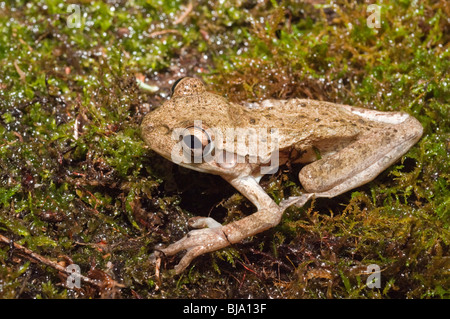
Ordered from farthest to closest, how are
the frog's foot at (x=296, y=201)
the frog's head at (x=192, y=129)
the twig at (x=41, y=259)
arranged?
1. the frog's foot at (x=296, y=201)
2. the frog's head at (x=192, y=129)
3. the twig at (x=41, y=259)

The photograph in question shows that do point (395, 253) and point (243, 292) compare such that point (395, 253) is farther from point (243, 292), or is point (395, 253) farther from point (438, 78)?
point (438, 78)

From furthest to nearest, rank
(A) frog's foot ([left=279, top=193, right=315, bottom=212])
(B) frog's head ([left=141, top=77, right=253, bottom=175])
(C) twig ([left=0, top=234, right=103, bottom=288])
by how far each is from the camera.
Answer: (A) frog's foot ([left=279, top=193, right=315, bottom=212]) < (B) frog's head ([left=141, top=77, right=253, bottom=175]) < (C) twig ([left=0, top=234, right=103, bottom=288])

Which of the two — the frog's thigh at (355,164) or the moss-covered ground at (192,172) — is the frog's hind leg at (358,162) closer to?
the frog's thigh at (355,164)

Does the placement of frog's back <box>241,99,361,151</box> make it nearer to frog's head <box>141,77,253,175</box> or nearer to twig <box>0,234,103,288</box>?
frog's head <box>141,77,253,175</box>

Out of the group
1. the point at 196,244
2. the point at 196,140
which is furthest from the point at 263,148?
the point at 196,244

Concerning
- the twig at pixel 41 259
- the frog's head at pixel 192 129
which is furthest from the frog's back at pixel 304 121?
the twig at pixel 41 259

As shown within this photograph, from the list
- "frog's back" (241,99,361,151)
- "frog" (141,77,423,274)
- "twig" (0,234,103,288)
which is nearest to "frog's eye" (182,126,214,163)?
"frog" (141,77,423,274)

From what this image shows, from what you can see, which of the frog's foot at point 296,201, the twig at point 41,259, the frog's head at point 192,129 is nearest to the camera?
the twig at point 41,259

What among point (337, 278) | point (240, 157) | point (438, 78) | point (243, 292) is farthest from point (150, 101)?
point (438, 78)
